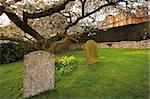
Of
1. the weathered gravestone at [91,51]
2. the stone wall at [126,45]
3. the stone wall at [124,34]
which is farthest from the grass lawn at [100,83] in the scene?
the stone wall at [124,34]

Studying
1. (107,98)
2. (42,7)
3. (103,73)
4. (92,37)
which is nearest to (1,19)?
(42,7)

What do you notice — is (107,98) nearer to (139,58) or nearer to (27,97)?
(27,97)

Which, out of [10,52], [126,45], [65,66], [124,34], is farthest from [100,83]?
[124,34]

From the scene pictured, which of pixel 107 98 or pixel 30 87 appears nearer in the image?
pixel 107 98

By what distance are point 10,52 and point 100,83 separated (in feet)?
45.2

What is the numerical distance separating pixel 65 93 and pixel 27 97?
143 cm

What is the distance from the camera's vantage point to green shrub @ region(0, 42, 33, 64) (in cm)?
2603

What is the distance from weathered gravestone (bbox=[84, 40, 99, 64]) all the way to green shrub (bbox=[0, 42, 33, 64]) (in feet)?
33.7

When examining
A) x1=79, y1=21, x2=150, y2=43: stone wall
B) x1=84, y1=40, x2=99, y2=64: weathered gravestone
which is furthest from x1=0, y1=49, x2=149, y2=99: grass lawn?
x1=79, y1=21, x2=150, y2=43: stone wall

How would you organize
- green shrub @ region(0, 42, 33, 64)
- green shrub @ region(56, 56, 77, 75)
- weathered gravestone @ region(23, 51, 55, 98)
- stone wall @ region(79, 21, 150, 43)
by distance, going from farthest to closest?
stone wall @ region(79, 21, 150, 43), green shrub @ region(0, 42, 33, 64), green shrub @ region(56, 56, 77, 75), weathered gravestone @ region(23, 51, 55, 98)

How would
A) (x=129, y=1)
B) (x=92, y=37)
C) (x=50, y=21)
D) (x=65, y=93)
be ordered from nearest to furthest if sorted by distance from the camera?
(x=65, y=93) < (x=129, y=1) < (x=50, y=21) < (x=92, y=37)

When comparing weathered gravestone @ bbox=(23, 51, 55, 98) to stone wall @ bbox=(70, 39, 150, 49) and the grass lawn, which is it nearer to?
A: the grass lawn

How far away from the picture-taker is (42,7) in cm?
1655

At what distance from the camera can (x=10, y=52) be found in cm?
2641
